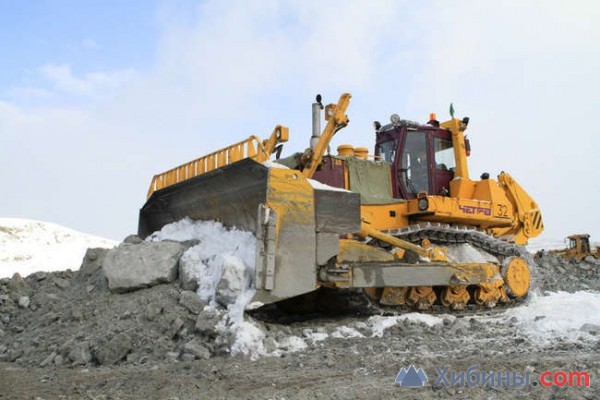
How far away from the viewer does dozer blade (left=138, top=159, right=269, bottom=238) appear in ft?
18.8

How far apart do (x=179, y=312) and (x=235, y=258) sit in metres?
0.73

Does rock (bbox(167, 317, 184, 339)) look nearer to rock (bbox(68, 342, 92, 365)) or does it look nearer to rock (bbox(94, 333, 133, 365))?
rock (bbox(94, 333, 133, 365))

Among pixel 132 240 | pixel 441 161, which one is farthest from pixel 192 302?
pixel 441 161

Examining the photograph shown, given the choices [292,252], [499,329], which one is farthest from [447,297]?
[292,252]

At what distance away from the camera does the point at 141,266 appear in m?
5.66

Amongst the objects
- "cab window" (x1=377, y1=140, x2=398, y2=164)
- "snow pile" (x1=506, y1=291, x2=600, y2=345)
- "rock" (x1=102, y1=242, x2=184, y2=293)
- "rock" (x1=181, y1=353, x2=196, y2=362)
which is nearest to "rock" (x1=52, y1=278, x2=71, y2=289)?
"rock" (x1=102, y1=242, x2=184, y2=293)

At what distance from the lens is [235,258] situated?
5273mm

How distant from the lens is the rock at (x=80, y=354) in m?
4.59

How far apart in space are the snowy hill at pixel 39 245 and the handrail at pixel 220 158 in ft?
32.6

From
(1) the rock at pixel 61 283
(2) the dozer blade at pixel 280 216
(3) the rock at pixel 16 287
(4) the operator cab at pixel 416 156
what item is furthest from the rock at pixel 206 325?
(4) the operator cab at pixel 416 156

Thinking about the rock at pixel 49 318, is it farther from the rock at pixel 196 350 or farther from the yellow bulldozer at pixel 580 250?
the yellow bulldozer at pixel 580 250

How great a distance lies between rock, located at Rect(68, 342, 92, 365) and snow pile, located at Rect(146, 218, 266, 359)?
111 centimetres

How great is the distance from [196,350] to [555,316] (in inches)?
182

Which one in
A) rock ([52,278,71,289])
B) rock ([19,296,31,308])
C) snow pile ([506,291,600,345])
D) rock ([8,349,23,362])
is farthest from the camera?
rock ([52,278,71,289])
